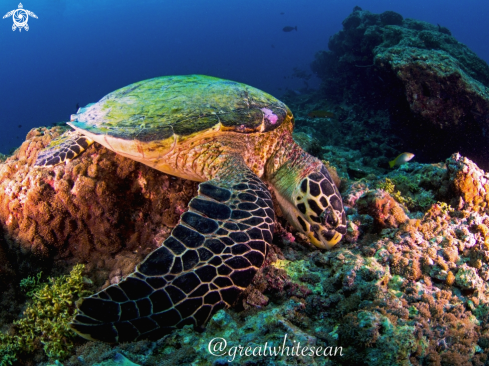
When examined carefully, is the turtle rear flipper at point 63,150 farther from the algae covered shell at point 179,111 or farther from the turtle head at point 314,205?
the turtle head at point 314,205

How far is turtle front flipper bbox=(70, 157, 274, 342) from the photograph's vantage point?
1451 millimetres

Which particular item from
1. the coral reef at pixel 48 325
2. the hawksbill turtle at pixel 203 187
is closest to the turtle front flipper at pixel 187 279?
the hawksbill turtle at pixel 203 187

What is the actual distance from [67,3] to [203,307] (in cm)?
13351

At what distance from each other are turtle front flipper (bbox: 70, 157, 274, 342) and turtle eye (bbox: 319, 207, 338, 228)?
60 cm

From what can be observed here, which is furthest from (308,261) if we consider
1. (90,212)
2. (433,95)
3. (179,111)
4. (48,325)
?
(433,95)

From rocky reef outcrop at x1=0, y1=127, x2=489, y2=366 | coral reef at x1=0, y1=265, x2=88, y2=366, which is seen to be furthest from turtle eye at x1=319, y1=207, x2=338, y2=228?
coral reef at x1=0, y1=265, x2=88, y2=366

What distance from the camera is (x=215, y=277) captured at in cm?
164

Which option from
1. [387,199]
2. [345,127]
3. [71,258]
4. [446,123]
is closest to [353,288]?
[387,199]

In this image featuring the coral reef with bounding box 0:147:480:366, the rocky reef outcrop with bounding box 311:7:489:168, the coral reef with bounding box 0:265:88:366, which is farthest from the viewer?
the rocky reef outcrop with bounding box 311:7:489:168

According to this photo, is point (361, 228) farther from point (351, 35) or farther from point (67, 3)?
point (67, 3)

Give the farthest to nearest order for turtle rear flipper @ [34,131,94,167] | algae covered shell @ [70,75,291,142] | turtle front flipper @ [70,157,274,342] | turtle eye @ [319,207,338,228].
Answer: turtle rear flipper @ [34,131,94,167] → algae covered shell @ [70,75,291,142] → turtle eye @ [319,207,338,228] → turtle front flipper @ [70,157,274,342]

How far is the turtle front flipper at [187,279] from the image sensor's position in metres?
1.45

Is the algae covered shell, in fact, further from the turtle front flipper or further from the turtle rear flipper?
the turtle front flipper

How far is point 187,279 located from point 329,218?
143 cm
